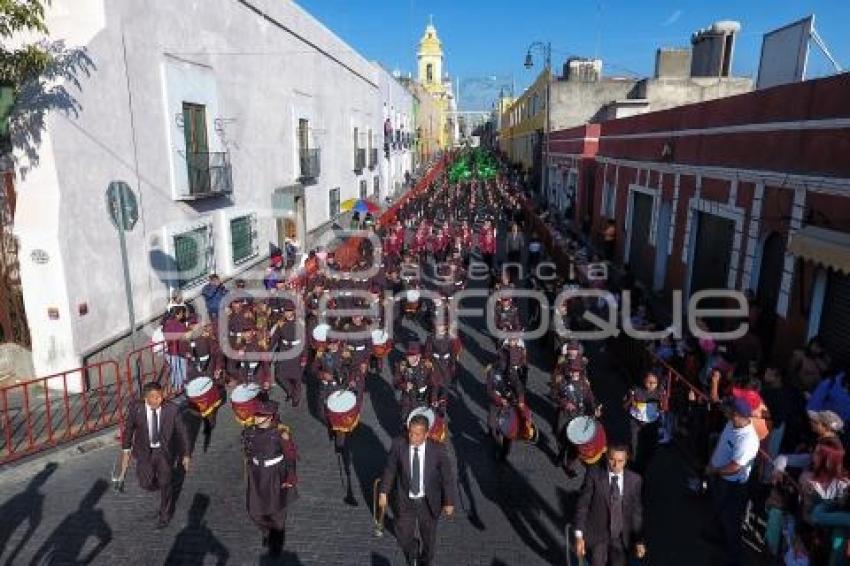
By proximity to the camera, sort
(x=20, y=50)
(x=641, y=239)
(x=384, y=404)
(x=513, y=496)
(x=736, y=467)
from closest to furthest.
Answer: (x=736, y=467), (x=513, y=496), (x=20, y=50), (x=384, y=404), (x=641, y=239)

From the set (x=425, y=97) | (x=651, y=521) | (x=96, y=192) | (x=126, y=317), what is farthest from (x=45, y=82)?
(x=425, y=97)

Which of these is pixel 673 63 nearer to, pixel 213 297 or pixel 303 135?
pixel 303 135

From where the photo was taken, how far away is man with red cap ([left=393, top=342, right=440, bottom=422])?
A: 312 inches

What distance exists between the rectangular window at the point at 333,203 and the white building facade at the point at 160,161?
4.34m

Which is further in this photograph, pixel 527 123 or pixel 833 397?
pixel 527 123

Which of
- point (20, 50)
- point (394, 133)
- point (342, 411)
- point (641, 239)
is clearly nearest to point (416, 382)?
point (342, 411)

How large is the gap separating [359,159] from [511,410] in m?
24.5

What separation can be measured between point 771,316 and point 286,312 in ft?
26.2

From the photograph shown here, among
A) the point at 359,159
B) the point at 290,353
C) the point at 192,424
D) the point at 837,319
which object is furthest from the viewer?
the point at 359,159

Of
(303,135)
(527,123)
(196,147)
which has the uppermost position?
(527,123)

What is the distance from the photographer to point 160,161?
1191cm

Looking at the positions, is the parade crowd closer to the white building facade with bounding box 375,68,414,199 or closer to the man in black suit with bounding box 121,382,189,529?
the man in black suit with bounding box 121,382,189,529

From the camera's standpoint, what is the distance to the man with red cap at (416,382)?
7918 millimetres

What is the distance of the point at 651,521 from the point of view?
21.6ft
